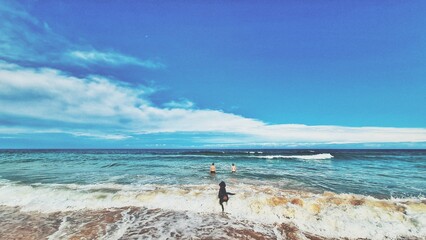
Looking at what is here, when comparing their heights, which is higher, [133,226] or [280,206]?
[280,206]

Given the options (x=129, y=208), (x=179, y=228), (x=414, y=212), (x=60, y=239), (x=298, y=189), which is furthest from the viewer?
(x=298, y=189)

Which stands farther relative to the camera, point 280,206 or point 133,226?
point 280,206

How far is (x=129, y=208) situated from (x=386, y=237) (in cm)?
1059

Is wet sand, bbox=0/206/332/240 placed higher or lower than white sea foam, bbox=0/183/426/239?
lower

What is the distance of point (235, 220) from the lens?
1084 cm

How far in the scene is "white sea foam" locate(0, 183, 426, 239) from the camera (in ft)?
32.3

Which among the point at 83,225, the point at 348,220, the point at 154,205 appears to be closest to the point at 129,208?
the point at 154,205

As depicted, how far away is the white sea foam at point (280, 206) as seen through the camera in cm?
984

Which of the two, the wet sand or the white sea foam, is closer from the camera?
the wet sand

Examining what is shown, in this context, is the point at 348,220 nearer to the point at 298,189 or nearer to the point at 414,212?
the point at 414,212

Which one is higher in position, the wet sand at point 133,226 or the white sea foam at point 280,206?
the white sea foam at point 280,206

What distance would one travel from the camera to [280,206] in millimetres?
11461

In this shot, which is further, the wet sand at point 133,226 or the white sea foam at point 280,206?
the white sea foam at point 280,206

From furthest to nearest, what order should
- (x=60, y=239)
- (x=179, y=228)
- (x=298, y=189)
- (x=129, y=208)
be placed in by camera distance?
(x=298, y=189)
(x=129, y=208)
(x=179, y=228)
(x=60, y=239)
